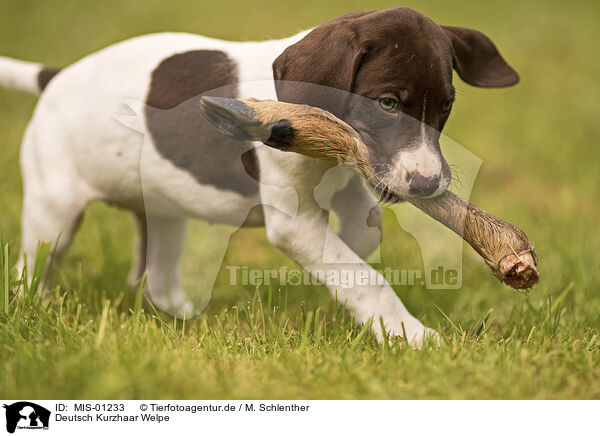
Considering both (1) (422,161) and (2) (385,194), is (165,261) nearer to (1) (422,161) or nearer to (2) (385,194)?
(2) (385,194)

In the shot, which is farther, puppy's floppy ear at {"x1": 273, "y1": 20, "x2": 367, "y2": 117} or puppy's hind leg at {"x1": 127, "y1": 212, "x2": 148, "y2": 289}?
puppy's hind leg at {"x1": 127, "y1": 212, "x2": 148, "y2": 289}

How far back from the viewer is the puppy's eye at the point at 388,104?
101 inches

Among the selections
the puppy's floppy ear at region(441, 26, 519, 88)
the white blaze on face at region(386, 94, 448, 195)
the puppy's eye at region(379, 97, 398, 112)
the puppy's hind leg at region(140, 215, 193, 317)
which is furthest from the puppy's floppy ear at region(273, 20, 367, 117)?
the puppy's hind leg at region(140, 215, 193, 317)

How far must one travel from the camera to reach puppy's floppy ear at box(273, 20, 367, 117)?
100 inches

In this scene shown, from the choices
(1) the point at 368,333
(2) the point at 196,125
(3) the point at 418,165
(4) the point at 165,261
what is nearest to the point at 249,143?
(2) the point at 196,125

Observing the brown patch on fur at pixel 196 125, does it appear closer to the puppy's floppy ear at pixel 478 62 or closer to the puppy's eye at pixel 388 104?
the puppy's eye at pixel 388 104

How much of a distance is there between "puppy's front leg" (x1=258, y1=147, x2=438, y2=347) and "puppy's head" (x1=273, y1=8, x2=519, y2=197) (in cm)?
34

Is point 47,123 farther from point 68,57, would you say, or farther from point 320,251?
point 68,57

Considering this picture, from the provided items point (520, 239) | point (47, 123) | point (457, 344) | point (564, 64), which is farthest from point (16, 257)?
point (564, 64)

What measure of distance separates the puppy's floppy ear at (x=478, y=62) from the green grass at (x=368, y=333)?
0.45m

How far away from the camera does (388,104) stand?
2.57 metres
